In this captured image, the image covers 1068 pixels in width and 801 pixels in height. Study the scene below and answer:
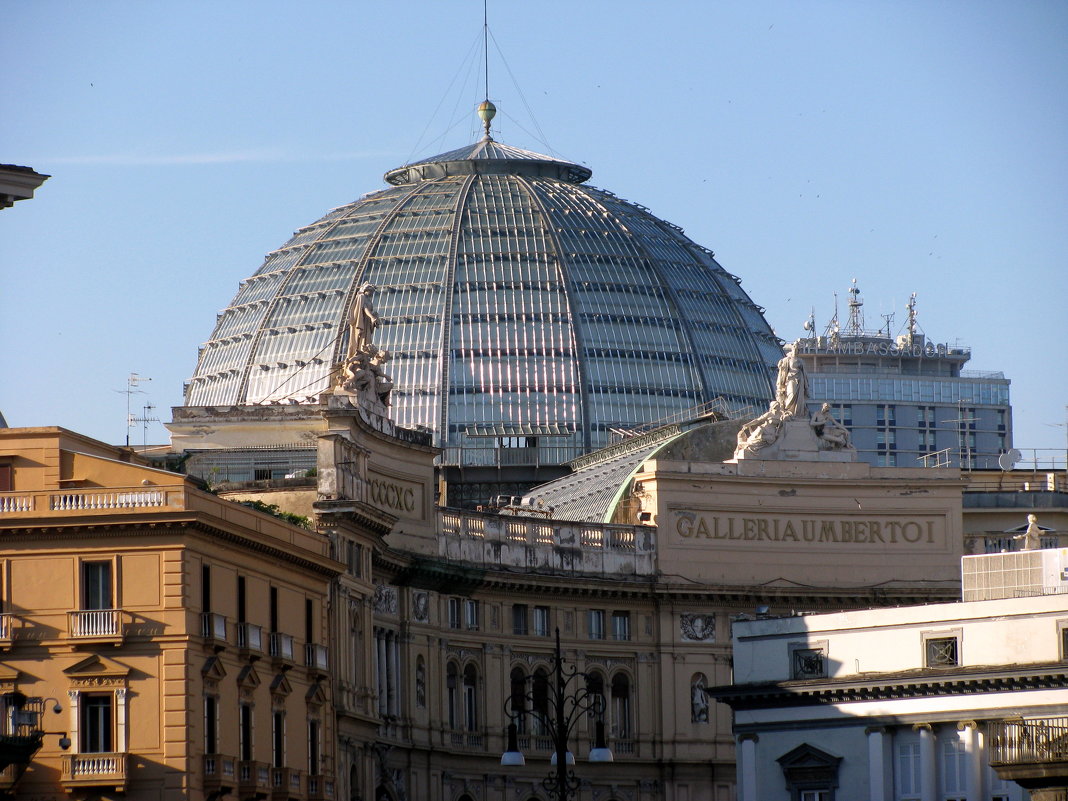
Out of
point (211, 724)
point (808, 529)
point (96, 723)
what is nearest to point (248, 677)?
point (211, 724)

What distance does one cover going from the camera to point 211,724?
77.4 metres

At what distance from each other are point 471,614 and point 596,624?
263 inches

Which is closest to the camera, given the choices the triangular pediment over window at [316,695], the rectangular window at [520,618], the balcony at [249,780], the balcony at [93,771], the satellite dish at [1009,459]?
the balcony at [93,771]

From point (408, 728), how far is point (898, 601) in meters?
23.2

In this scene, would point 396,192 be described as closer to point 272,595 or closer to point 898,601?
point 898,601

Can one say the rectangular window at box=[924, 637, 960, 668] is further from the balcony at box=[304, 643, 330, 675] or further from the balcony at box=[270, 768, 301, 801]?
the balcony at box=[270, 768, 301, 801]

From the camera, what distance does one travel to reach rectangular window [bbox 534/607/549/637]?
383 ft

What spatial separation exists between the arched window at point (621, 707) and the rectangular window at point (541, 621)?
3.76 meters

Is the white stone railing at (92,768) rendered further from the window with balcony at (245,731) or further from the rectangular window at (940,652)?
the rectangular window at (940,652)

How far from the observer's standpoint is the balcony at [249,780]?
78.8m

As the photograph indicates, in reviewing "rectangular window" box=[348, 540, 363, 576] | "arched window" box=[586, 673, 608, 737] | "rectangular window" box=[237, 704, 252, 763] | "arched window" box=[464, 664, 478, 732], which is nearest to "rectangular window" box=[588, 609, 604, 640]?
"arched window" box=[586, 673, 608, 737]

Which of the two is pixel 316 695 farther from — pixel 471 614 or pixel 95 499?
pixel 471 614

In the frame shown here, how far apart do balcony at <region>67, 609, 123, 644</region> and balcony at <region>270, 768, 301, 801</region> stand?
7.79 meters

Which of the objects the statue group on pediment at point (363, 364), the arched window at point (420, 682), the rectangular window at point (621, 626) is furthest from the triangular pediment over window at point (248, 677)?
the rectangular window at point (621, 626)
